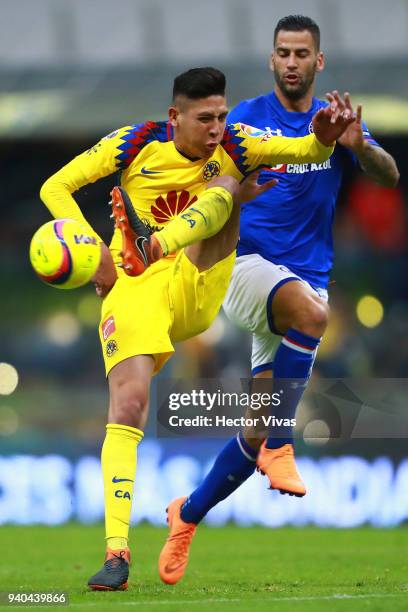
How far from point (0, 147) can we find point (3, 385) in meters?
3.91

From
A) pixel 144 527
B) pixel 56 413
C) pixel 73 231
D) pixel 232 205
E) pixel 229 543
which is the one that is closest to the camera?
pixel 73 231

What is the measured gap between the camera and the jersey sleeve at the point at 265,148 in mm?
6344

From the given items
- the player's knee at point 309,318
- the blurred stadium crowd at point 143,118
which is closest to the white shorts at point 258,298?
the player's knee at point 309,318

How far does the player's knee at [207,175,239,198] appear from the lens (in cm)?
645

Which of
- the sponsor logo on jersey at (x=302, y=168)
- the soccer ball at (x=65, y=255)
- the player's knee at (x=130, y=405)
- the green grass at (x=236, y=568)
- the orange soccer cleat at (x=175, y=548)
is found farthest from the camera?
the sponsor logo on jersey at (x=302, y=168)

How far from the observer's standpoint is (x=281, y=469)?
22.7 ft

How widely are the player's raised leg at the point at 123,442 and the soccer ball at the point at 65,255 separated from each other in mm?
550

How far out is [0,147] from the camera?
1950cm

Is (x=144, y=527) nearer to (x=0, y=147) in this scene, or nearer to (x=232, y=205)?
(x=232, y=205)

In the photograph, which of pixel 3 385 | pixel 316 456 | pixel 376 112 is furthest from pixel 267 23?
pixel 316 456

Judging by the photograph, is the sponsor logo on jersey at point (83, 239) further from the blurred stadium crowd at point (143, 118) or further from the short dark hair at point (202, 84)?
the blurred stadium crowd at point (143, 118)

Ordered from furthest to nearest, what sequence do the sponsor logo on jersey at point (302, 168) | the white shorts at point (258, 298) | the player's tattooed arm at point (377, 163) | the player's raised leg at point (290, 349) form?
1. the sponsor logo on jersey at point (302, 168)
2. the white shorts at point (258, 298)
3. the player's raised leg at point (290, 349)
4. the player's tattooed arm at point (377, 163)

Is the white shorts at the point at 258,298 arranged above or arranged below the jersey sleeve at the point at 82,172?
below
